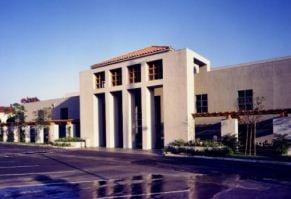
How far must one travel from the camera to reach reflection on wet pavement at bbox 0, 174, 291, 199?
1326 centimetres

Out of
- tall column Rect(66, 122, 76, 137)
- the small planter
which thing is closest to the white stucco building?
the small planter

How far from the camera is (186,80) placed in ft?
107

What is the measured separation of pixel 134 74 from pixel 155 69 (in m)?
2.86

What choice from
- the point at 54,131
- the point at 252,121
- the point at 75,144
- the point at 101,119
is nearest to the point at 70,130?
the point at 54,131

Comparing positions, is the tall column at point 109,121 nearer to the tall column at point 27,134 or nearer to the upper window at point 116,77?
the upper window at point 116,77

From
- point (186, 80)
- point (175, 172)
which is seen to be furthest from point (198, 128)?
point (175, 172)

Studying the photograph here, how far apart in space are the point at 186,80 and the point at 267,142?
28.4 ft

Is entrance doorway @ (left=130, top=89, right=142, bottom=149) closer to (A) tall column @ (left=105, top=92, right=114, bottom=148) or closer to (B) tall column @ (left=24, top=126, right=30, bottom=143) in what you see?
(A) tall column @ (left=105, top=92, right=114, bottom=148)

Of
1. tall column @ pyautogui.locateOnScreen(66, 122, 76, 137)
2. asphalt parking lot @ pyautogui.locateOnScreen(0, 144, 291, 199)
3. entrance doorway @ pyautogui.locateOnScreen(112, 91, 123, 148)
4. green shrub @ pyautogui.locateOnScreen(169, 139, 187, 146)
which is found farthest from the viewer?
tall column @ pyautogui.locateOnScreen(66, 122, 76, 137)

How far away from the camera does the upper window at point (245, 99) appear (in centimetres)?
3052

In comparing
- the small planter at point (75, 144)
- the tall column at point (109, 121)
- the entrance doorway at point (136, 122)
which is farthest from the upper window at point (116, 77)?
the small planter at point (75, 144)

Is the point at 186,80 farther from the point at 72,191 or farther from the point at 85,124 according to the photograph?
the point at 72,191

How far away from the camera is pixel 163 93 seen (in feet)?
114

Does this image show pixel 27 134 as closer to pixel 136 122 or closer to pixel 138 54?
pixel 136 122
